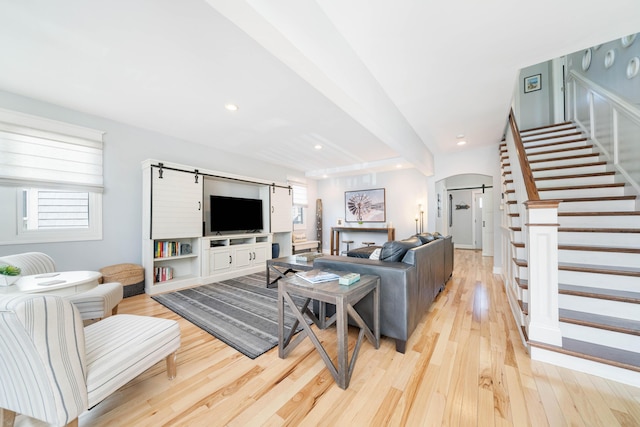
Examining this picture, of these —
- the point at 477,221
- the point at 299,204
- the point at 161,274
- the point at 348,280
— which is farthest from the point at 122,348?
the point at 477,221

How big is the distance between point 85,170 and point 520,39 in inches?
199

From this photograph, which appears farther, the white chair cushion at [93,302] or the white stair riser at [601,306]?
the white chair cushion at [93,302]

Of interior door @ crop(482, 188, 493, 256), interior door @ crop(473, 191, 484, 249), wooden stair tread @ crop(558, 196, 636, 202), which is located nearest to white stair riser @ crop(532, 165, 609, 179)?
wooden stair tread @ crop(558, 196, 636, 202)

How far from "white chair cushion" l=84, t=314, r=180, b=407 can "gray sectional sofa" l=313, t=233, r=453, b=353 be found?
1.35 meters

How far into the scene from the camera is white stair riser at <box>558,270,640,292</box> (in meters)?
1.82

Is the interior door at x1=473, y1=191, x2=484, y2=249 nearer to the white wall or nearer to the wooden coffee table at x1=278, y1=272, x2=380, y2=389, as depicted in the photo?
the wooden coffee table at x1=278, y1=272, x2=380, y2=389

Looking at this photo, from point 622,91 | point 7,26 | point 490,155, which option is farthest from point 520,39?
point 7,26

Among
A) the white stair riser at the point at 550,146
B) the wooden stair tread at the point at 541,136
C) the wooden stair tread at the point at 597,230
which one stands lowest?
the wooden stair tread at the point at 597,230

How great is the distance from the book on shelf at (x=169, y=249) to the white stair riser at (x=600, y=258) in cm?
496

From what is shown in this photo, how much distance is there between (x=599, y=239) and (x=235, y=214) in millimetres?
5045

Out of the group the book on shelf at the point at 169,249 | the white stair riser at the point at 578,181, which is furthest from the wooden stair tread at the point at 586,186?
the book on shelf at the point at 169,249

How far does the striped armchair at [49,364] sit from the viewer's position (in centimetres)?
91

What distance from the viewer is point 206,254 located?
390 cm

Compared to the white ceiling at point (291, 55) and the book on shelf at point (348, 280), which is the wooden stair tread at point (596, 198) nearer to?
the white ceiling at point (291, 55)
